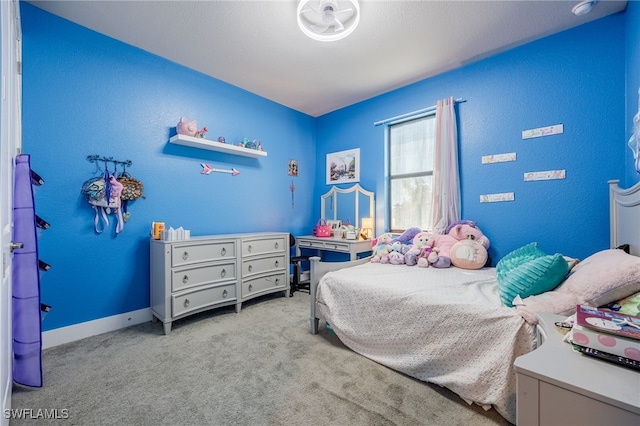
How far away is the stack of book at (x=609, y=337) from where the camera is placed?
0.80 metres

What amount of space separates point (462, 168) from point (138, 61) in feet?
11.6

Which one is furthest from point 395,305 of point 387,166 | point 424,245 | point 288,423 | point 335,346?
point 387,166

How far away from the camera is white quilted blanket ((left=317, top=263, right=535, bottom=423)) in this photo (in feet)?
4.61

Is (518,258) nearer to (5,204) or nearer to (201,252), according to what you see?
(201,252)

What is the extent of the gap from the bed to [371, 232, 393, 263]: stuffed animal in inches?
14.8

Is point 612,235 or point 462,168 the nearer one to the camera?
point 612,235

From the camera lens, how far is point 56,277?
2.25 meters

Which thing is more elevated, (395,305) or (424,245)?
(424,245)

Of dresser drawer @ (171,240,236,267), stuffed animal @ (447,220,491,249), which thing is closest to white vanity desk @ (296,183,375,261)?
Answer: stuffed animal @ (447,220,491,249)

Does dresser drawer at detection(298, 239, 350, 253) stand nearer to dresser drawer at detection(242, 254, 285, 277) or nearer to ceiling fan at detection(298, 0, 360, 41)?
dresser drawer at detection(242, 254, 285, 277)

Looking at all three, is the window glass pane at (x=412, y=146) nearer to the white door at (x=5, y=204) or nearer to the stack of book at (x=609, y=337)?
the stack of book at (x=609, y=337)

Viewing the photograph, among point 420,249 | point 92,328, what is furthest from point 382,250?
point 92,328

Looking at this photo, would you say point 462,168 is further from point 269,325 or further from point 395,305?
point 269,325

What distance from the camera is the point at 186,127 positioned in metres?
2.83
